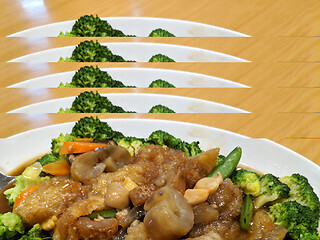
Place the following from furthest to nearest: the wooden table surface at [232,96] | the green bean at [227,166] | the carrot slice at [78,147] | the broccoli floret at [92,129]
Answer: the wooden table surface at [232,96] < the broccoli floret at [92,129] < the carrot slice at [78,147] < the green bean at [227,166]

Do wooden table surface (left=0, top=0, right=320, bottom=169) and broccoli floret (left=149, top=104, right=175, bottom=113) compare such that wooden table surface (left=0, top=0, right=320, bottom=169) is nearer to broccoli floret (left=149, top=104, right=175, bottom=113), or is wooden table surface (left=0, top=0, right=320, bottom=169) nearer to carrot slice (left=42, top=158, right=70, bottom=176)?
broccoli floret (left=149, top=104, right=175, bottom=113)

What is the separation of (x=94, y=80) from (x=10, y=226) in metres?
1.77

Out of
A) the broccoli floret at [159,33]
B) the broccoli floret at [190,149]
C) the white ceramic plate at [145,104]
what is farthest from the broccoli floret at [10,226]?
the broccoli floret at [159,33]

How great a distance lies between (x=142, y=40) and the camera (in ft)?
14.1

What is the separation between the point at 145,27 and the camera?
15.1ft

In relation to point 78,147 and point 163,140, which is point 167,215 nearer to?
point 78,147

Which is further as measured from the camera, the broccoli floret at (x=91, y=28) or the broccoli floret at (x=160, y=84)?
the broccoli floret at (x=91, y=28)

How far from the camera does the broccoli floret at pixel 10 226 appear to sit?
278 cm

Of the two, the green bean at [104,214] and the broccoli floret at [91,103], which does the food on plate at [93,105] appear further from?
the green bean at [104,214]

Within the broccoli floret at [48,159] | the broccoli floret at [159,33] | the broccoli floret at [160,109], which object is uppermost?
the broccoli floret at [159,33]

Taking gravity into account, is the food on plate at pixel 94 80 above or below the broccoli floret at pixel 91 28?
below

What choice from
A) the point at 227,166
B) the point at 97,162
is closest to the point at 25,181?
the point at 97,162

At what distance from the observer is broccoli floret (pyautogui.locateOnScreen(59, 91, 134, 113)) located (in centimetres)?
376

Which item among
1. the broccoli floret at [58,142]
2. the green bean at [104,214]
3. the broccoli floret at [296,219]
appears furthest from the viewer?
the broccoli floret at [58,142]
